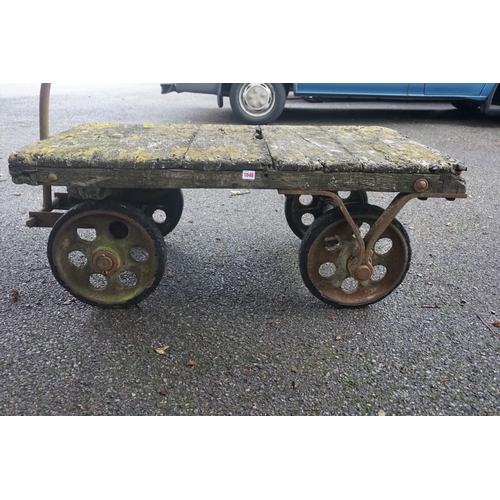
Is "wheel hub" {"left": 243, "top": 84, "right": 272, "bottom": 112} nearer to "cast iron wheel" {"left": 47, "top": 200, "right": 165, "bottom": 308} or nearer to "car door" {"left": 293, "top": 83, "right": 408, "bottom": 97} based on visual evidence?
"car door" {"left": 293, "top": 83, "right": 408, "bottom": 97}

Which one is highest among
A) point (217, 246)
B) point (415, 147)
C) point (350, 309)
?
point (415, 147)

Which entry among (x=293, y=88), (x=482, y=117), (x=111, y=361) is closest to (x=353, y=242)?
(x=111, y=361)

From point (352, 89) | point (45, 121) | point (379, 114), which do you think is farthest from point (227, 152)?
point (379, 114)

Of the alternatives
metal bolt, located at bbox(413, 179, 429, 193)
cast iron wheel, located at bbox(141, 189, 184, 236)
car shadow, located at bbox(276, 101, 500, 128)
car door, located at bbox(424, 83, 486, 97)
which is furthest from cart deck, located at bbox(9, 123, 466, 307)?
car shadow, located at bbox(276, 101, 500, 128)

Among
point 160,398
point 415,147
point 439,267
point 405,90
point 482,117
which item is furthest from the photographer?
point 482,117

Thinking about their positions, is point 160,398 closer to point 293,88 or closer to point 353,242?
point 353,242

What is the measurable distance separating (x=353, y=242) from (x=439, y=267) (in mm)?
892

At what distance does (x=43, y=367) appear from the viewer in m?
1.82

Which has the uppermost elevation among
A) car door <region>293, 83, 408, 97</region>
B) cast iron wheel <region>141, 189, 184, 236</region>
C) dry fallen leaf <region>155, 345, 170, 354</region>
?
car door <region>293, 83, 408, 97</region>

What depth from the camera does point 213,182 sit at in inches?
72.5

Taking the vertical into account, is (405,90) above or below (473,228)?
above

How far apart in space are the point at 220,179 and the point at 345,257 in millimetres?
765

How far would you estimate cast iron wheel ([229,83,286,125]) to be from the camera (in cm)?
576

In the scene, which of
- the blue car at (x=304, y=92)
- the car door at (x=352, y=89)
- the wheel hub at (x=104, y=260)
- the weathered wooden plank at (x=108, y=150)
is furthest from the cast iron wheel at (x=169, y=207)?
the car door at (x=352, y=89)
